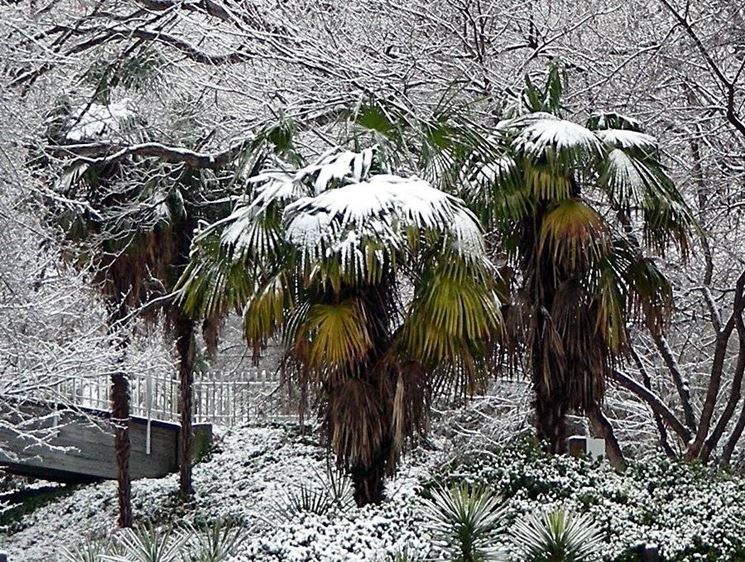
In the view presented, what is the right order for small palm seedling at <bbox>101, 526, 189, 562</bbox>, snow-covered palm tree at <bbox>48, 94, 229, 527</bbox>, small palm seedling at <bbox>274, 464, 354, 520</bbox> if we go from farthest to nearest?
snow-covered palm tree at <bbox>48, 94, 229, 527</bbox>
small palm seedling at <bbox>274, 464, 354, 520</bbox>
small palm seedling at <bbox>101, 526, 189, 562</bbox>

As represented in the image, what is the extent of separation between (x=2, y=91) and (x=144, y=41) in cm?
570

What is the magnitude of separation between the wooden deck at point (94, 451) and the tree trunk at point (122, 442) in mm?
575

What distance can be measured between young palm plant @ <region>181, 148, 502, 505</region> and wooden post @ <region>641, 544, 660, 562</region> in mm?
2058

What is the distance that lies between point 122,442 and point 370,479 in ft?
24.6

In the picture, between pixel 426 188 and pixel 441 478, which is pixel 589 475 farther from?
pixel 426 188

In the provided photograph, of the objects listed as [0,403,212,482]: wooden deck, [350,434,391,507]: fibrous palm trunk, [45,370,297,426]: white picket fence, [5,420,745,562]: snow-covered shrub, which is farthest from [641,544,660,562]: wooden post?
[45,370,297,426]: white picket fence

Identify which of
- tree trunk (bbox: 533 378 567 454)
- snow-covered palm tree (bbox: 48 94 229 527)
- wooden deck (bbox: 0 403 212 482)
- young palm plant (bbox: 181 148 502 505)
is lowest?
wooden deck (bbox: 0 403 212 482)

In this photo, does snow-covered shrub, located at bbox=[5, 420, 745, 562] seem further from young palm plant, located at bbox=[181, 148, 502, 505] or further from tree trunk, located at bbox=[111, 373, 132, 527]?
tree trunk, located at bbox=[111, 373, 132, 527]

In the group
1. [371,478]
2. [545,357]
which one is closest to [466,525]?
[371,478]

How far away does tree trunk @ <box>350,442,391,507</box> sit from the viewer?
7922 millimetres

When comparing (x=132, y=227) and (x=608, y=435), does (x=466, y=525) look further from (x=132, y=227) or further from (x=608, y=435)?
(x=132, y=227)

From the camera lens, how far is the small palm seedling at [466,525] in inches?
247

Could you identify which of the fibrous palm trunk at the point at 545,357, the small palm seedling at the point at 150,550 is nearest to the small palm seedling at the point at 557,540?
the small palm seedling at the point at 150,550

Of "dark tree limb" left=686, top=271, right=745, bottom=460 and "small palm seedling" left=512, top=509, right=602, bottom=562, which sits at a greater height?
"dark tree limb" left=686, top=271, right=745, bottom=460
